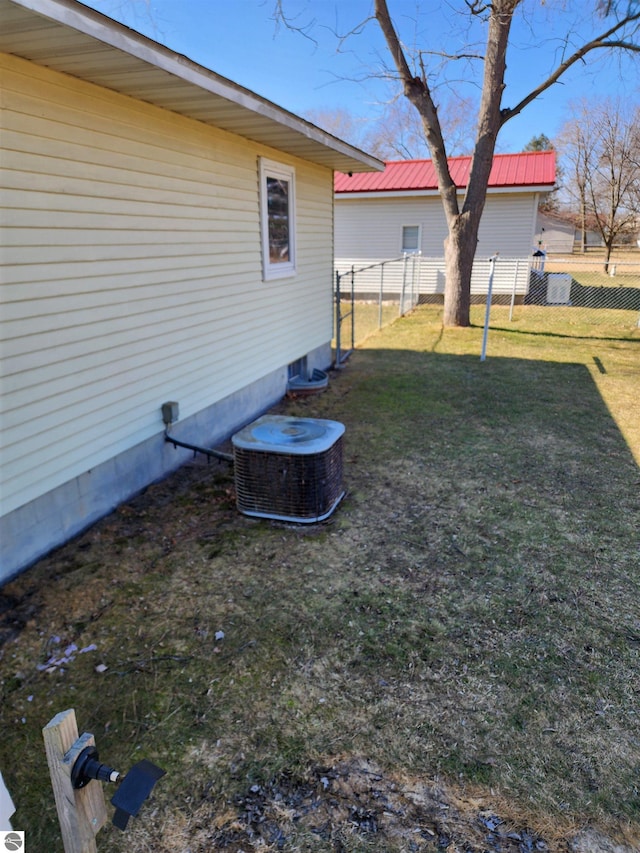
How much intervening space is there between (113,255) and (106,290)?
26 cm

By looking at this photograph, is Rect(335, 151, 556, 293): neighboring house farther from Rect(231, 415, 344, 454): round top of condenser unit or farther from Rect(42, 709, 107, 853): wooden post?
Rect(42, 709, 107, 853): wooden post

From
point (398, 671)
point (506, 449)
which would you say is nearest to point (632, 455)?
point (506, 449)

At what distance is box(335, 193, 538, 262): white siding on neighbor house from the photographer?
14.9m

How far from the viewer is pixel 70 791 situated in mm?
1188

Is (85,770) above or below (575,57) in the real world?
below

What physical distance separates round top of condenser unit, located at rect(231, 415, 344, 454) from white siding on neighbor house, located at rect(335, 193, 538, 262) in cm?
1347

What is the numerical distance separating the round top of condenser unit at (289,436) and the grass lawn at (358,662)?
640mm

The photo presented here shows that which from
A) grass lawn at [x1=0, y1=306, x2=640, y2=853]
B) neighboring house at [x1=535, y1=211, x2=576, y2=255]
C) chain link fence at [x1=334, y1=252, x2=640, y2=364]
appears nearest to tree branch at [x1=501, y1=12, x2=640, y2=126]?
chain link fence at [x1=334, y1=252, x2=640, y2=364]

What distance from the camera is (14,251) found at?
2926mm

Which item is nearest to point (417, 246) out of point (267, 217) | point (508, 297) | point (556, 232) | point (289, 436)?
point (508, 297)

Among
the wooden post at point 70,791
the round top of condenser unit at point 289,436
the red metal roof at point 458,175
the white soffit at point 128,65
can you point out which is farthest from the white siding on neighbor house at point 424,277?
the wooden post at point 70,791

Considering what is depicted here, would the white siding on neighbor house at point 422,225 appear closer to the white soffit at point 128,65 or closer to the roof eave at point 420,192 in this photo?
the roof eave at point 420,192

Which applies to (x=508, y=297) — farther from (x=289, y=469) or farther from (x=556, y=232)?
(x=556, y=232)

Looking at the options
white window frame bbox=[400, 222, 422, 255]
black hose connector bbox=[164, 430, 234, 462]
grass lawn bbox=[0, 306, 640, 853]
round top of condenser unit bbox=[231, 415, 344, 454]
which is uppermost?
white window frame bbox=[400, 222, 422, 255]
